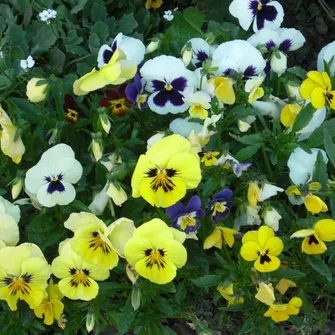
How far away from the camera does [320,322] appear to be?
6.60 ft

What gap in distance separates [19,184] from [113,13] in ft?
3.49

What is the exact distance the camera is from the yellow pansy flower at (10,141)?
73.9 inches

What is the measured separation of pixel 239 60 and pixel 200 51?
→ 5.9 inches

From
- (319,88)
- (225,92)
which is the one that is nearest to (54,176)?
(225,92)

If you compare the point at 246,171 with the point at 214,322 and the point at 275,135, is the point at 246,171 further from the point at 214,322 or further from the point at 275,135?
the point at 214,322


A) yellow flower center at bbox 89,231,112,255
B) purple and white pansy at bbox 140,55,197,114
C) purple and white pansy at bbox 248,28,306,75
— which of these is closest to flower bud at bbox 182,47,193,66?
purple and white pansy at bbox 140,55,197,114

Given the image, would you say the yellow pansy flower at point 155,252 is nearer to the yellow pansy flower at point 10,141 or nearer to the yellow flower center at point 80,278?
the yellow flower center at point 80,278

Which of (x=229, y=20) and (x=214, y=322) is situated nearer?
(x=214, y=322)

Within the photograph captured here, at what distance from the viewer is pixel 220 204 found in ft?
5.94

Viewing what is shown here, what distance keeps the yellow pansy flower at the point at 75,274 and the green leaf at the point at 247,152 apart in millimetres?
447

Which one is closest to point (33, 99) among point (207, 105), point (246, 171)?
point (207, 105)

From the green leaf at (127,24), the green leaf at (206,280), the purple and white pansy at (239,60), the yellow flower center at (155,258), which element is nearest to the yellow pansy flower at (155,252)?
the yellow flower center at (155,258)

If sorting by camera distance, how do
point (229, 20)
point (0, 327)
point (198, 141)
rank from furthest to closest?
point (229, 20) < point (0, 327) < point (198, 141)

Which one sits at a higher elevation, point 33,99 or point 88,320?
point 33,99
